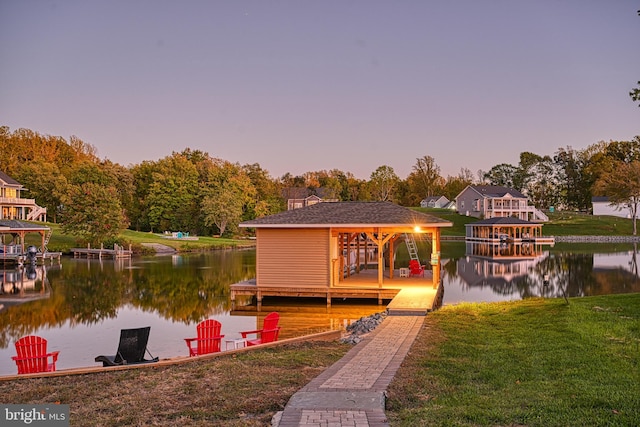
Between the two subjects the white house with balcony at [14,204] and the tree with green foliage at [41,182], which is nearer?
the white house with balcony at [14,204]

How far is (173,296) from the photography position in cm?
2355

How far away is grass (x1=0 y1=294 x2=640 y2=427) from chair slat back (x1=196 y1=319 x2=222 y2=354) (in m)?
1.93

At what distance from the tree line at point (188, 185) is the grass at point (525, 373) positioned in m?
42.0

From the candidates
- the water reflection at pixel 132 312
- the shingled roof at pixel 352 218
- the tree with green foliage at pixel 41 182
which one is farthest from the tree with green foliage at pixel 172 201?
the shingled roof at pixel 352 218

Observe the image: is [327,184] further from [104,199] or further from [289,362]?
[289,362]

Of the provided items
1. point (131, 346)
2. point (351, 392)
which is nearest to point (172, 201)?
point (131, 346)

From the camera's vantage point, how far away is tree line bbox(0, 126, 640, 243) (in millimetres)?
49938

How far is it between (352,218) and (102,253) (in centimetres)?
3033

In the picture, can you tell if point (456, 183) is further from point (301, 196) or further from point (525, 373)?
point (525, 373)

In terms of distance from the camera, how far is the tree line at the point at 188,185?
49.9 meters

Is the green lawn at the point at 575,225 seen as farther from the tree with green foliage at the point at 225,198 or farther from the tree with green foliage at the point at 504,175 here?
the tree with green foliage at the point at 225,198

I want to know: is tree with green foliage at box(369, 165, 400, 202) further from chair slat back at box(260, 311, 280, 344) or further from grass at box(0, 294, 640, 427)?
grass at box(0, 294, 640, 427)

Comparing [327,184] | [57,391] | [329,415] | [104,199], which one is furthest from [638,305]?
[327,184]

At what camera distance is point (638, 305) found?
14.0 m
